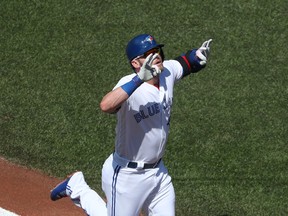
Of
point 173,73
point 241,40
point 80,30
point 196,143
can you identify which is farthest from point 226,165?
point 80,30

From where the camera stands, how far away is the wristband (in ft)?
20.4

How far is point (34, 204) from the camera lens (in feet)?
27.1

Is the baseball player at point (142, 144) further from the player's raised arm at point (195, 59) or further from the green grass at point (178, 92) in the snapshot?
the green grass at point (178, 92)

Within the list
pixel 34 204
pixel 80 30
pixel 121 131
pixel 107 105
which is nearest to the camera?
pixel 107 105

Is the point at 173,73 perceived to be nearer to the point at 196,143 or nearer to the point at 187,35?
the point at 196,143

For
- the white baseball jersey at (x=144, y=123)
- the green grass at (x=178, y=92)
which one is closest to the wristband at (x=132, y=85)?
the white baseball jersey at (x=144, y=123)

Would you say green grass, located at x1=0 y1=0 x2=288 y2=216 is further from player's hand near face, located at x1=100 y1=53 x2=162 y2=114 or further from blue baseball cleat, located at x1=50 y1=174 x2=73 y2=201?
player's hand near face, located at x1=100 y1=53 x2=162 y2=114

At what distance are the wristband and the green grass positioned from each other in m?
2.42

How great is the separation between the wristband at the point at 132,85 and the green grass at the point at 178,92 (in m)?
2.42

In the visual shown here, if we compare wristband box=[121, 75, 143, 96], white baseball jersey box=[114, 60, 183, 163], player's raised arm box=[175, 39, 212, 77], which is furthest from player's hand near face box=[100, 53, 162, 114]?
player's raised arm box=[175, 39, 212, 77]

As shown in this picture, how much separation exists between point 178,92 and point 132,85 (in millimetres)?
4030

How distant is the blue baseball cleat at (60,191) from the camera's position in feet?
25.2

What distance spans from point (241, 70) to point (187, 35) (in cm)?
114

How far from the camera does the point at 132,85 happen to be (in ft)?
20.4
